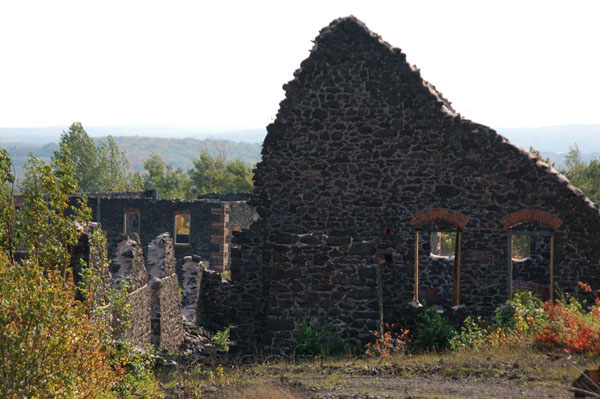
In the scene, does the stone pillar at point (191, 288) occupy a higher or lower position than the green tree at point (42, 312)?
lower

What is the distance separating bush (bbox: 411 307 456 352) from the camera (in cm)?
1288

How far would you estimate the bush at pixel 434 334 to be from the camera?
12.9 metres

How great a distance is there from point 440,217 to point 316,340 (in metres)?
4.03

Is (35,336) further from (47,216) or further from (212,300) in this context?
(212,300)

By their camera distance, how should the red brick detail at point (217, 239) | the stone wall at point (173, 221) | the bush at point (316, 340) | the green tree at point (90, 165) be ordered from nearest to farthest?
the bush at point (316, 340)
the red brick detail at point (217, 239)
the stone wall at point (173, 221)
the green tree at point (90, 165)

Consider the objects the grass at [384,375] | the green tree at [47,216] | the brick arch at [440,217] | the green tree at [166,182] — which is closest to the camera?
the green tree at [47,216]

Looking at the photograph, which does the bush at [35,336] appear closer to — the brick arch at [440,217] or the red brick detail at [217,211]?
the brick arch at [440,217]

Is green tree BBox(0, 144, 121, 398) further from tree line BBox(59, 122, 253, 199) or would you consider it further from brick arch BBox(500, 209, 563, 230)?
tree line BBox(59, 122, 253, 199)

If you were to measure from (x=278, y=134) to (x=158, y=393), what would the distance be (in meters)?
7.22

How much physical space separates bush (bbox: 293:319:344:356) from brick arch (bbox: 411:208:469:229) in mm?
3331

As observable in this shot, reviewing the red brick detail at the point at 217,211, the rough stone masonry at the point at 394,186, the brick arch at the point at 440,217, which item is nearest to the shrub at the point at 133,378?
the rough stone masonry at the point at 394,186

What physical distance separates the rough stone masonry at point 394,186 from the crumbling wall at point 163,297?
146 cm

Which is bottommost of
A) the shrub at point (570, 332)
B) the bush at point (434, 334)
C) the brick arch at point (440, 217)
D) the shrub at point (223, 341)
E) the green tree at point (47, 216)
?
the shrub at point (223, 341)

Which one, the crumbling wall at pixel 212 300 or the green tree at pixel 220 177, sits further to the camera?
the green tree at pixel 220 177
